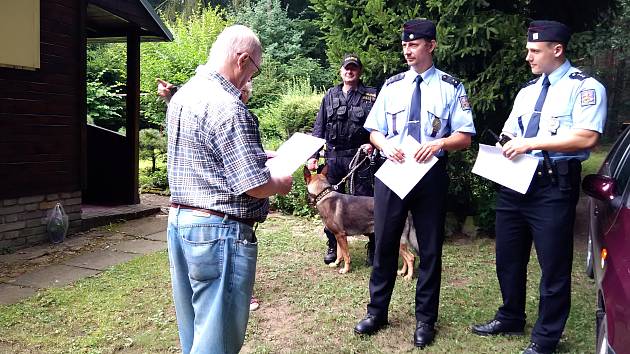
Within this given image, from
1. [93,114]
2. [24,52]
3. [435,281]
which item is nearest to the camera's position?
[435,281]

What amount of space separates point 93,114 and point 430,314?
32.4 ft

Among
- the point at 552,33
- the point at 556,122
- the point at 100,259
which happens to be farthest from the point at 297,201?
the point at 552,33

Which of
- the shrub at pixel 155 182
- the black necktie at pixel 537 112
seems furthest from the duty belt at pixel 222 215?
the shrub at pixel 155 182

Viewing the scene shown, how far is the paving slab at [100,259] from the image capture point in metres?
5.55

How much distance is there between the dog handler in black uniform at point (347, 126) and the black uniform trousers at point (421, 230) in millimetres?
1638

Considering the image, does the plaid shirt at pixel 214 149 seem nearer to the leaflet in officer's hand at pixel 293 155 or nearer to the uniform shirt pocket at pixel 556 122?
the leaflet in officer's hand at pixel 293 155

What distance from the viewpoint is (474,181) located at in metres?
6.55

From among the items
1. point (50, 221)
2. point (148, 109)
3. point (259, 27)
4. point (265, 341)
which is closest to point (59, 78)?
point (50, 221)

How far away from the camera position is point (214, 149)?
2199 mm

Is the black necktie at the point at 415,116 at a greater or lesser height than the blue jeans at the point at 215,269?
greater

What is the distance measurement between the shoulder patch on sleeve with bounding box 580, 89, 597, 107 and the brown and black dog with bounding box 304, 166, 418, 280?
2.33m

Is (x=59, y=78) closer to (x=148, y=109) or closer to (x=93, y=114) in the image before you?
(x=93, y=114)

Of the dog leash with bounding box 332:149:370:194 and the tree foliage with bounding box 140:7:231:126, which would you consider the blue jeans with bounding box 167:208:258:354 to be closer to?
the dog leash with bounding box 332:149:370:194

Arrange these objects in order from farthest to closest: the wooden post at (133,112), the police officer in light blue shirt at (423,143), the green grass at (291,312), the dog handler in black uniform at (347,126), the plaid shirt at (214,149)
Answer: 1. the wooden post at (133,112)
2. the dog handler in black uniform at (347,126)
3. the green grass at (291,312)
4. the police officer in light blue shirt at (423,143)
5. the plaid shirt at (214,149)
